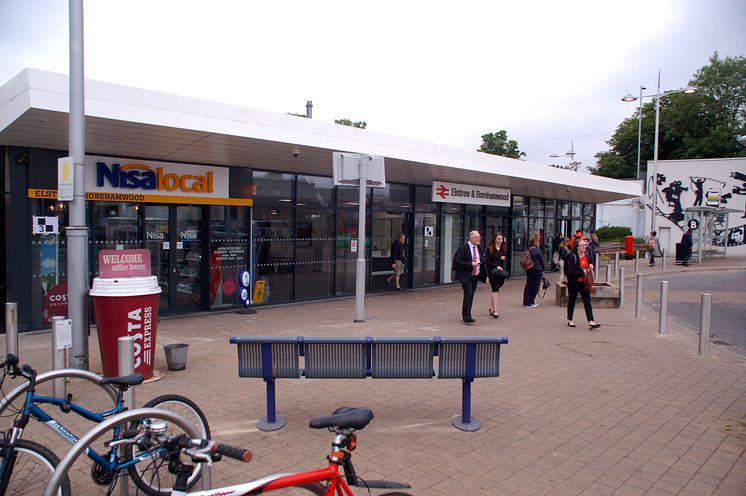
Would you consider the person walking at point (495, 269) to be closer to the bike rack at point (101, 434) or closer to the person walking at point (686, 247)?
the bike rack at point (101, 434)

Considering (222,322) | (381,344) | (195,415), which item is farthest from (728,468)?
(222,322)

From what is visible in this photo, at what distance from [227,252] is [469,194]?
7.60 meters

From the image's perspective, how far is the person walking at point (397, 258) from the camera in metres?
15.2

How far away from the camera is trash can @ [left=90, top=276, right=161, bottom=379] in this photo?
6.12 m

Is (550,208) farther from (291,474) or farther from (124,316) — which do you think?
(291,474)

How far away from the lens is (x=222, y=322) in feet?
34.3

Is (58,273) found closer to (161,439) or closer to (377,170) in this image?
(377,170)

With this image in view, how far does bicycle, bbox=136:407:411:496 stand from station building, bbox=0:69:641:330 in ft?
18.6

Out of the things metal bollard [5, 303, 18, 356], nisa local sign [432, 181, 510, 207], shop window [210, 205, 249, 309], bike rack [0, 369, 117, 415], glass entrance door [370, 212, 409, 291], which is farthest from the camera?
nisa local sign [432, 181, 510, 207]

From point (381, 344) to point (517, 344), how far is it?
4.33m

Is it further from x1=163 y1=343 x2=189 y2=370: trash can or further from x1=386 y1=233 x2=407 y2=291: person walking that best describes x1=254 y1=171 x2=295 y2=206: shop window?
x1=163 y1=343 x2=189 y2=370: trash can

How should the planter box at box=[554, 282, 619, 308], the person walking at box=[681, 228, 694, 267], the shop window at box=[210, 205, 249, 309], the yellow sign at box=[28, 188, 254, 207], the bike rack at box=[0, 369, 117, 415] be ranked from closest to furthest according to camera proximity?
the bike rack at box=[0, 369, 117, 415] → the yellow sign at box=[28, 188, 254, 207] → the shop window at box=[210, 205, 249, 309] → the planter box at box=[554, 282, 619, 308] → the person walking at box=[681, 228, 694, 267]

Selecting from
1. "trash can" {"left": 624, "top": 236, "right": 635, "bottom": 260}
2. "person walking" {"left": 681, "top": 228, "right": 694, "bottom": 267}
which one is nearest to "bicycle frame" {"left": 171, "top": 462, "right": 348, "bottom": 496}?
"person walking" {"left": 681, "top": 228, "right": 694, "bottom": 267}

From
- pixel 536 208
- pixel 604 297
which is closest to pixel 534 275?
pixel 604 297
